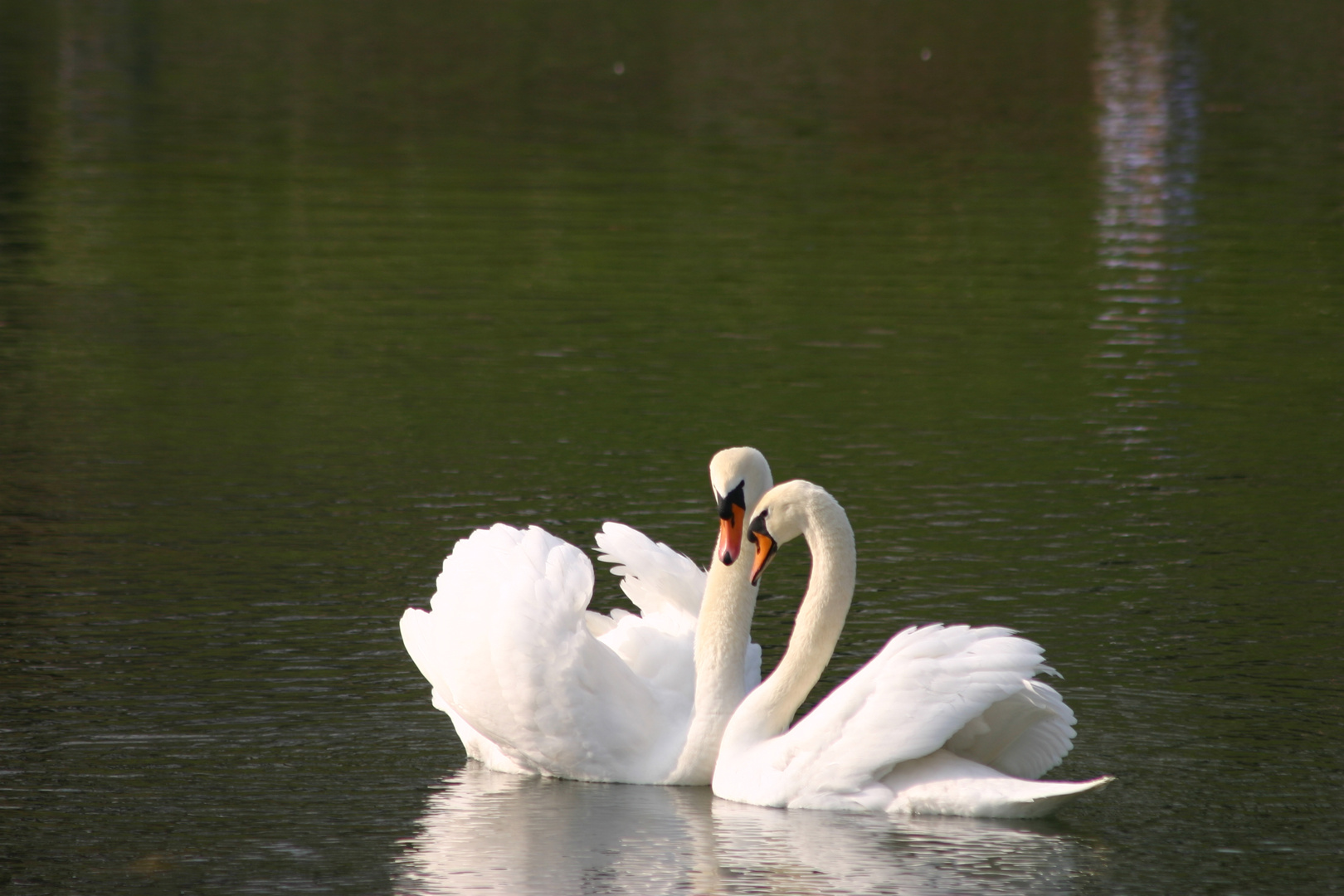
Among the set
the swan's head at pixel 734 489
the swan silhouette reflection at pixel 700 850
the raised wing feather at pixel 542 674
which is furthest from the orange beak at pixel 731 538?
the swan silhouette reflection at pixel 700 850

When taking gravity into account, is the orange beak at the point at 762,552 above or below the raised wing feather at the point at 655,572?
above

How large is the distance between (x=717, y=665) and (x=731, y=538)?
1.54 ft

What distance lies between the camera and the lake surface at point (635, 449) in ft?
24.8

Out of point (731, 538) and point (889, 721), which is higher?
point (731, 538)

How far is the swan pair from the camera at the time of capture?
7.50 meters

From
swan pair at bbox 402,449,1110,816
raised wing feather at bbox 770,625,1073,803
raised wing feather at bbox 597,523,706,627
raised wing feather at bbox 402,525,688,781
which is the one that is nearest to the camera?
raised wing feather at bbox 770,625,1073,803

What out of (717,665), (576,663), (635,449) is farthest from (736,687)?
(635,449)

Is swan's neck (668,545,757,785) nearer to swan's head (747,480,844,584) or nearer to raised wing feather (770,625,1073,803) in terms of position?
swan's head (747,480,844,584)

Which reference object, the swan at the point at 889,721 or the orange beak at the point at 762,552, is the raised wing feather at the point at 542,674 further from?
the orange beak at the point at 762,552

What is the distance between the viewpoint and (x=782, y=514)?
8180 mm

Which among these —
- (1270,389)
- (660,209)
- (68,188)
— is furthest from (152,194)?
(1270,389)

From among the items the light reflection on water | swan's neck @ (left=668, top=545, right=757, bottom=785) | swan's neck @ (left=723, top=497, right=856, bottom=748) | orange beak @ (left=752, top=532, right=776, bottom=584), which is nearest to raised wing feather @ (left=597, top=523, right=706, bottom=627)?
swan's neck @ (left=668, top=545, right=757, bottom=785)

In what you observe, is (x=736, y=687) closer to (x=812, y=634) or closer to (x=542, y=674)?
(x=812, y=634)

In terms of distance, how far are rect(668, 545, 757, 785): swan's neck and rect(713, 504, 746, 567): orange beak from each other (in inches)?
3.4
